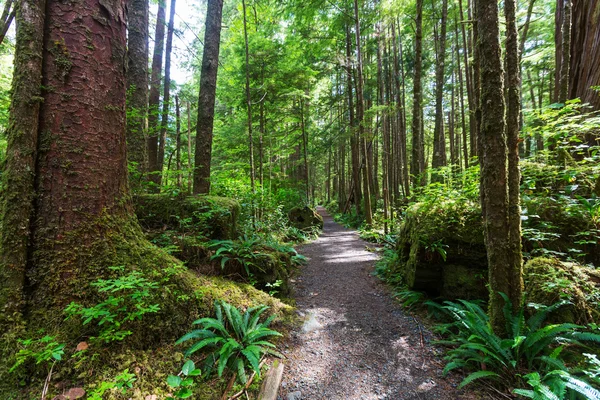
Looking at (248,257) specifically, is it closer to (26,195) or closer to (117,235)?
(117,235)

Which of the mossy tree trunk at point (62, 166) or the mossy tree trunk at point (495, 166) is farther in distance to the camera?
the mossy tree trunk at point (495, 166)

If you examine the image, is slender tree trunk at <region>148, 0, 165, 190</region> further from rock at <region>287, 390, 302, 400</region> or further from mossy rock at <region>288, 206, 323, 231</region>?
rock at <region>287, 390, 302, 400</region>

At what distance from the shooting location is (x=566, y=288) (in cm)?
284

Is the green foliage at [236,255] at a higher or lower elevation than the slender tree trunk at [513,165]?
lower

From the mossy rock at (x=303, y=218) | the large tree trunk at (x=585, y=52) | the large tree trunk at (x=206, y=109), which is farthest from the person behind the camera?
the mossy rock at (x=303, y=218)

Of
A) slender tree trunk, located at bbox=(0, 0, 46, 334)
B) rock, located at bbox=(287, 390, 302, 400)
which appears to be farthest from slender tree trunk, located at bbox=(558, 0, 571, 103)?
slender tree trunk, located at bbox=(0, 0, 46, 334)

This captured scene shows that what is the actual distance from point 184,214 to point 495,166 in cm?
458

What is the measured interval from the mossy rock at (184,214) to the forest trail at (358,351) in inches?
83.6

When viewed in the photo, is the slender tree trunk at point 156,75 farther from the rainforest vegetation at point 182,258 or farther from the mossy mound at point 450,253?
the mossy mound at point 450,253

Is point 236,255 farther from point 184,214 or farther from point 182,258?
point 184,214

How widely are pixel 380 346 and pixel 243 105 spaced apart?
10.6 m

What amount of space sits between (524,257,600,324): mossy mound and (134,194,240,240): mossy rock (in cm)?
461

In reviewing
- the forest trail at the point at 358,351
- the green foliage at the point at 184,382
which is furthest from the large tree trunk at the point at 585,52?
the green foliage at the point at 184,382

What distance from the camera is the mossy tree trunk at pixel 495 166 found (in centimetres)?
262
